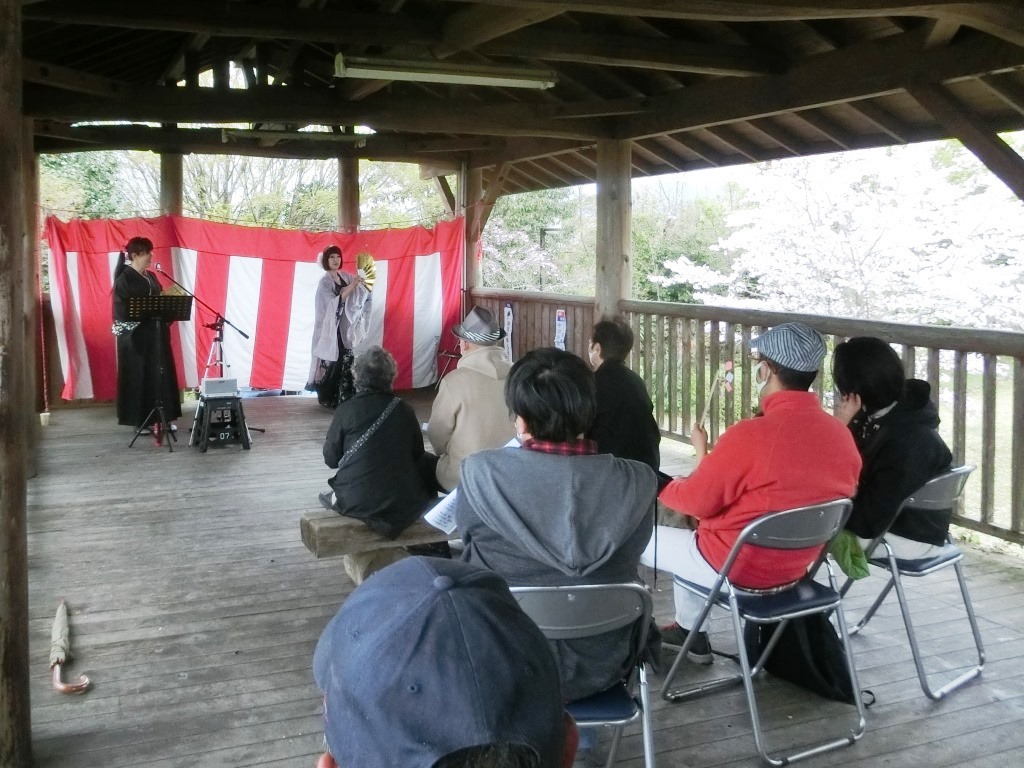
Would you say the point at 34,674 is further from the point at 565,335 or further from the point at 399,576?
the point at 565,335

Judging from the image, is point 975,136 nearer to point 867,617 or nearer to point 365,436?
point 867,617

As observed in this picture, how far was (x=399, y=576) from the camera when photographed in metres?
0.97

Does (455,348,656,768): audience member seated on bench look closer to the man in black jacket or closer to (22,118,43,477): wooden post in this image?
the man in black jacket

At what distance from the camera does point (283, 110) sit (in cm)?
657

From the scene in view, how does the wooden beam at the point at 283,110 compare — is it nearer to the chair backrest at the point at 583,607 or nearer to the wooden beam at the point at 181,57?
the wooden beam at the point at 181,57

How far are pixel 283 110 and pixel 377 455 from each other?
3.83 metres

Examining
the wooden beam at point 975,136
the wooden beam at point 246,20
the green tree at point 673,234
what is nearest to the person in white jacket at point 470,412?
the wooden beam at point 246,20

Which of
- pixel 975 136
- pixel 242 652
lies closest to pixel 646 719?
pixel 242 652

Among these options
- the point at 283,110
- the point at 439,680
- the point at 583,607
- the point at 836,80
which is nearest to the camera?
the point at 439,680

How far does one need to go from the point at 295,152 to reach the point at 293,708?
6.93 metres

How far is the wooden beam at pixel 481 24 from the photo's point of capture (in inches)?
165

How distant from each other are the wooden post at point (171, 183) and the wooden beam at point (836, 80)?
4.49 m

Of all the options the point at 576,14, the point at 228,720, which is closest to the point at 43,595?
the point at 228,720

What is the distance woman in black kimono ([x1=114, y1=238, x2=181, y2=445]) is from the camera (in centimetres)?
685
